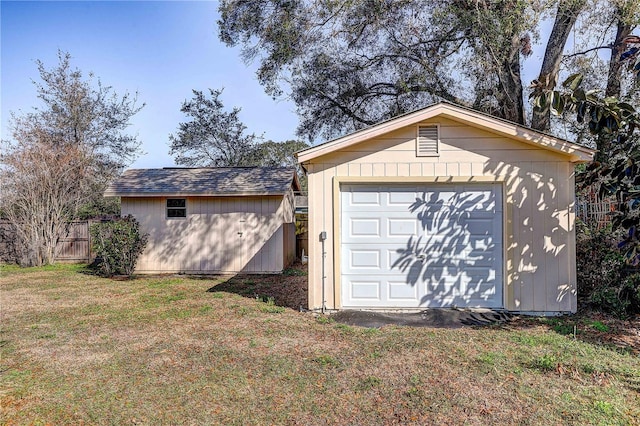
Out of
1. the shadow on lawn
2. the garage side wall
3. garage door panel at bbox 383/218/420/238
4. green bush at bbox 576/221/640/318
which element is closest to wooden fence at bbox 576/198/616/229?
green bush at bbox 576/221/640/318

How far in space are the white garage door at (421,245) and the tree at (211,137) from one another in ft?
56.6

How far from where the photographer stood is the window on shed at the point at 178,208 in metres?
11.3

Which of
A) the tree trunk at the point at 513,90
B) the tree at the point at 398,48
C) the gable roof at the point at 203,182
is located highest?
the tree at the point at 398,48

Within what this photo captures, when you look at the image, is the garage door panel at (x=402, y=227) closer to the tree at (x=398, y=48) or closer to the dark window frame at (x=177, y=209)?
the tree at (x=398, y=48)

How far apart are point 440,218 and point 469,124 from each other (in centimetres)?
166

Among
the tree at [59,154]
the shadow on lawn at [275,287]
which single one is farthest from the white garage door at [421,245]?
the tree at [59,154]

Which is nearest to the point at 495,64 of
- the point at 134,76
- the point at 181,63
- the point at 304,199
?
the point at 181,63

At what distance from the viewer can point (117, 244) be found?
411 inches

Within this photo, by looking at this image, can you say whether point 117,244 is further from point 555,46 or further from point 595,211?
point 555,46

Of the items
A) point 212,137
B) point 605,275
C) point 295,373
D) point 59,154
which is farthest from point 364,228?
point 212,137

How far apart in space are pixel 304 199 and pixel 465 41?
13.5 metres

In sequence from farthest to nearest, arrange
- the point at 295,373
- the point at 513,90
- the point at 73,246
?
1. the point at 73,246
2. the point at 513,90
3. the point at 295,373

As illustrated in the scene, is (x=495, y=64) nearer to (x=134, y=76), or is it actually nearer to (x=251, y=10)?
(x=251, y=10)

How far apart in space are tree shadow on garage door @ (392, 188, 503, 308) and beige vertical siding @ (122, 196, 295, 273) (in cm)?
554
